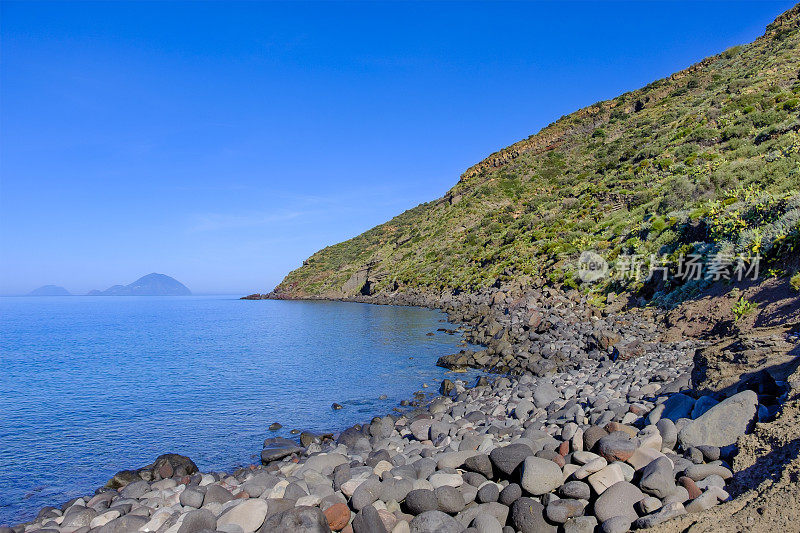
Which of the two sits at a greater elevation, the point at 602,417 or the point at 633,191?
the point at 633,191

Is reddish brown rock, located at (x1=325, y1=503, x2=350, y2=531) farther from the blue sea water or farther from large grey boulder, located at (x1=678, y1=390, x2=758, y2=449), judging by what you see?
the blue sea water

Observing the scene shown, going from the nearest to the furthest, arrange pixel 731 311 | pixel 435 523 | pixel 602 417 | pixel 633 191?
pixel 435 523, pixel 602 417, pixel 731 311, pixel 633 191

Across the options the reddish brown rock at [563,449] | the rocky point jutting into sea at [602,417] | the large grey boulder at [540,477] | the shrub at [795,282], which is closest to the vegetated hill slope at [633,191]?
the rocky point jutting into sea at [602,417]

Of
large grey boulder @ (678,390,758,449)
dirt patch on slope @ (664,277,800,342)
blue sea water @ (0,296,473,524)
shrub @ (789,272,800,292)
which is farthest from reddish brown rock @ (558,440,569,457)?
shrub @ (789,272,800,292)

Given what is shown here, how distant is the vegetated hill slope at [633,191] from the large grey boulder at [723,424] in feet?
35.1

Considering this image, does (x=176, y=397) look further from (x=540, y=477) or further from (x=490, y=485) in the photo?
(x=540, y=477)

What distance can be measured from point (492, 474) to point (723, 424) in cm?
332

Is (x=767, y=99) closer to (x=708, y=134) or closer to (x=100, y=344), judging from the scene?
(x=708, y=134)

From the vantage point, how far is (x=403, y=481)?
→ 6820 millimetres

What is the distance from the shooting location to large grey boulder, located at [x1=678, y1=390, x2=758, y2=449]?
619 cm

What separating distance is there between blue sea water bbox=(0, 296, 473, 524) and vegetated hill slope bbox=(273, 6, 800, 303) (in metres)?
12.8

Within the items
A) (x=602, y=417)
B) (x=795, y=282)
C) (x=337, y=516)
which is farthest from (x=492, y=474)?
(x=795, y=282)

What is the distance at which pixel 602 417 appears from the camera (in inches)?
339

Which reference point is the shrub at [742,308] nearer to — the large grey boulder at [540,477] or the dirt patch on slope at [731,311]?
the dirt patch on slope at [731,311]
